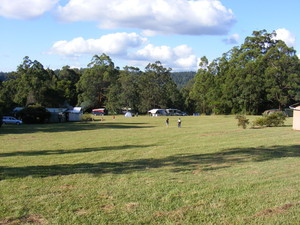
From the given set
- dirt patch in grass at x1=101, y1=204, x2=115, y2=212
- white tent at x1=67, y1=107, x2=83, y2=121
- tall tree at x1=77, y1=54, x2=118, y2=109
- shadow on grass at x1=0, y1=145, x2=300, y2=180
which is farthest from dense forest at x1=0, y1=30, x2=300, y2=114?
dirt patch in grass at x1=101, y1=204, x2=115, y2=212

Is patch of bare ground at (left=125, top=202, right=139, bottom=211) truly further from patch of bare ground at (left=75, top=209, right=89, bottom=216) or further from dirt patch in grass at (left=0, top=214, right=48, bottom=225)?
dirt patch in grass at (left=0, top=214, right=48, bottom=225)

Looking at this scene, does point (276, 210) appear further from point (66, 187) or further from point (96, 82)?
point (96, 82)

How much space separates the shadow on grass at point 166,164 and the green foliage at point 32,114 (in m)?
39.4

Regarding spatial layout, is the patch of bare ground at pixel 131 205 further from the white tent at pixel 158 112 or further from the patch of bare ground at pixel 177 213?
the white tent at pixel 158 112

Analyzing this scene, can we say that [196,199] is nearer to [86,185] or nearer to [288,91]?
[86,185]

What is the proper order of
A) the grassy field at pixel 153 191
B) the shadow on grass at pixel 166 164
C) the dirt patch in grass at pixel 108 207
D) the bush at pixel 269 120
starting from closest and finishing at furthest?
the grassy field at pixel 153 191 < the dirt patch in grass at pixel 108 207 < the shadow on grass at pixel 166 164 < the bush at pixel 269 120

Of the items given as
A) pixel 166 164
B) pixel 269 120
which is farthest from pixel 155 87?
pixel 166 164

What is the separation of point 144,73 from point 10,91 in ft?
102

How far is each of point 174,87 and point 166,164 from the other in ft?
243

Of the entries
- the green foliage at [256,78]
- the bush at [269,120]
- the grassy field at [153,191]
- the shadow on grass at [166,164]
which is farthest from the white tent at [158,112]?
the grassy field at [153,191]

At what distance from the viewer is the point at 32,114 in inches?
1927

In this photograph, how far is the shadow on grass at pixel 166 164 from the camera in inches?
404

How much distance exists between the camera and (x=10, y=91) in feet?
236

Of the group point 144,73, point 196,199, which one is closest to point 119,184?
point 196,199
